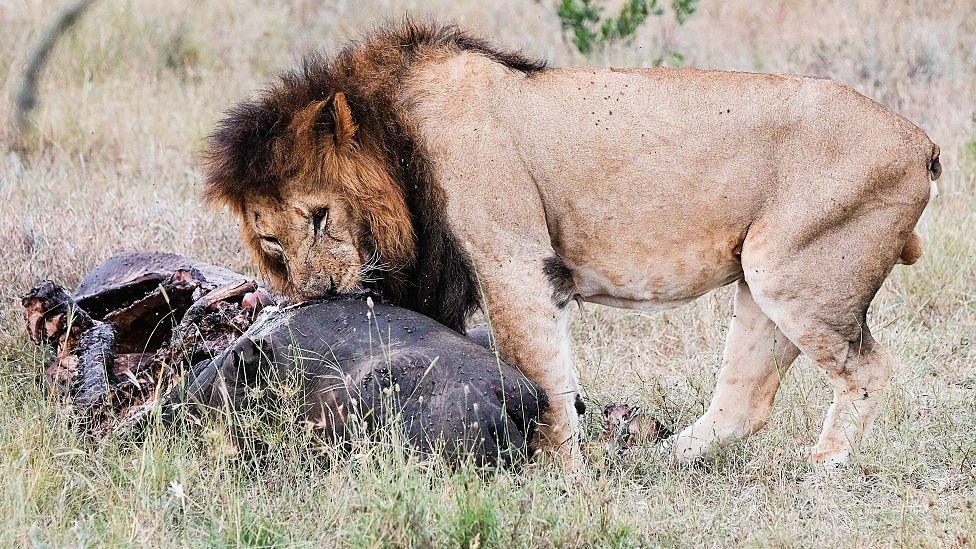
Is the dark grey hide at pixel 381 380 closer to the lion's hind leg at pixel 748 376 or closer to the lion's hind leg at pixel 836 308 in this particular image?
the lion's hind leg at pixel 836 308

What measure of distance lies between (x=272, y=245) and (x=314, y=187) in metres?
0.26

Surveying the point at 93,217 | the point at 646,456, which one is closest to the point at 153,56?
the point at 93,217

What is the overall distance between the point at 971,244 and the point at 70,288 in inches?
170

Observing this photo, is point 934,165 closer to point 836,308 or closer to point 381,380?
point 836,308

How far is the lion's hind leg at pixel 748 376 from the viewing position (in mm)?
4418

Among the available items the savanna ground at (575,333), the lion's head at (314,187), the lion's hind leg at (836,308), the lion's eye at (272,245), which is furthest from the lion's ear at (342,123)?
the lion's hind leg at (836,308)

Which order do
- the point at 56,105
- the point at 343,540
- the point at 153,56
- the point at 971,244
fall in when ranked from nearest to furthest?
the point at 343,540, the point at 971,244, the point at 56,105, the point at 153,56

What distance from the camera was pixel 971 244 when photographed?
20.0 ft

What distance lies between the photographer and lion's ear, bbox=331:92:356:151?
154 inches

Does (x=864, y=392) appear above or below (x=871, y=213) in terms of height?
below

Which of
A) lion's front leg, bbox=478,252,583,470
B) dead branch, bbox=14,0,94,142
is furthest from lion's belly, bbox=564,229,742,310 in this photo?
dead branch, bbox=14,0,94,142

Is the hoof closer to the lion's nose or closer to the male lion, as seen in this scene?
the male lion

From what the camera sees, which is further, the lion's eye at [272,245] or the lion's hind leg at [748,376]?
the lion's hind leg at [748,376]

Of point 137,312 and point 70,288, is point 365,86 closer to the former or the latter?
point 137,312
